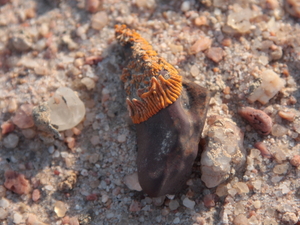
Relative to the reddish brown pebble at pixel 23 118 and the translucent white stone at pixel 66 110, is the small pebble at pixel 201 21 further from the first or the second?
the reddish brown pebble at pixel 23 118

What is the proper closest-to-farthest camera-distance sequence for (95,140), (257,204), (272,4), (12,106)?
(257,204), (95,140), (12,106), (272,4)

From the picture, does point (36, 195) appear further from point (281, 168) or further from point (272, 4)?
point (272, 4)

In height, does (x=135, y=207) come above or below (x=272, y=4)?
below

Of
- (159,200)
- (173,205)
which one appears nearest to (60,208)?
(159,200)

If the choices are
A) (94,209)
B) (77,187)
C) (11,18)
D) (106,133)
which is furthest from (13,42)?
(94,209)

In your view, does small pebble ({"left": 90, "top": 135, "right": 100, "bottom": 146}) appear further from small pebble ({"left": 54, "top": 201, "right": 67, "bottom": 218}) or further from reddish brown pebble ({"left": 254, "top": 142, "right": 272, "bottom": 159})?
reddish brown pebble ({"left": 254, "top": 142, "right": 272, "bottom": 159})

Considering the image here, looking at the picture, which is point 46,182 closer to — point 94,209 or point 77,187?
point 77,187

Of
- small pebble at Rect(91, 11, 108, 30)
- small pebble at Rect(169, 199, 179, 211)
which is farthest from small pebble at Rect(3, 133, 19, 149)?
small pebble at Rect(169, 199, 179, 211)

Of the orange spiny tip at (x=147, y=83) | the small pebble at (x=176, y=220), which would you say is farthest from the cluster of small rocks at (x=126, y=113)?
the orange spiny tip at (x=147, y=83)
